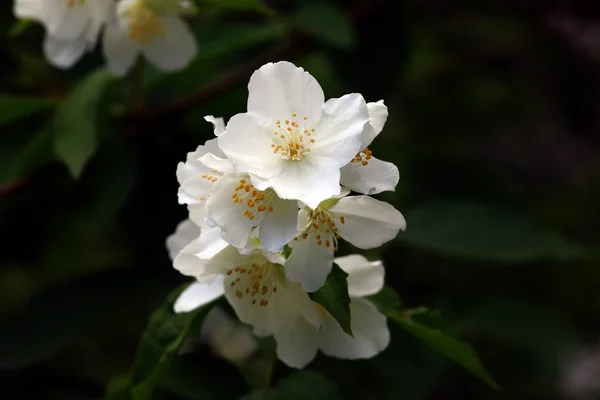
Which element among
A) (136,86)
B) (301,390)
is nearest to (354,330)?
(301,390)

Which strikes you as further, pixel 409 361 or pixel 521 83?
pixel 521 83

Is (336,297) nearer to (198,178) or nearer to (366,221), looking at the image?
(366,221)

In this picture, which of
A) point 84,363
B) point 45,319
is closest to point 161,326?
point 45,319

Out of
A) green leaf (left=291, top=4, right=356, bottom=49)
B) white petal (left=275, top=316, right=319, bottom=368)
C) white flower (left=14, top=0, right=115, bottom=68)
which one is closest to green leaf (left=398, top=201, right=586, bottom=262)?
green leaf (left=291, top=4, right=356, bottom=49)

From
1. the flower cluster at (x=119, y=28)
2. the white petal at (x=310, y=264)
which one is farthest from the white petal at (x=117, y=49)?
the white petal at (x=310, y=264)

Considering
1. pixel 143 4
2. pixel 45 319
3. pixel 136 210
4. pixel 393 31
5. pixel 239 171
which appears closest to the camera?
pixel 239 171

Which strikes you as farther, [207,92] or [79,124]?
[207,92]

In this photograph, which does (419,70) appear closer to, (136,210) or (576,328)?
(576,328)
